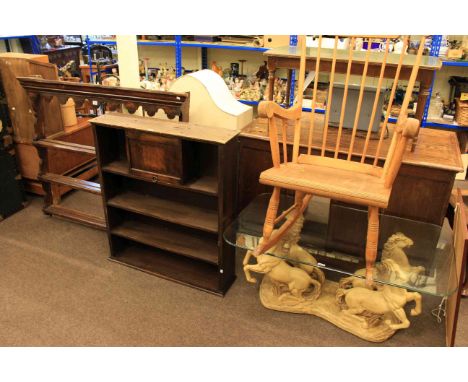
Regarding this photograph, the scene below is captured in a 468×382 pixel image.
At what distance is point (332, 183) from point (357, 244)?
1.70ft

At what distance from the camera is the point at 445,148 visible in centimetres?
207

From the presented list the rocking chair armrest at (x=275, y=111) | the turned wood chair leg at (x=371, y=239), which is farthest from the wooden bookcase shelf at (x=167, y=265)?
the rocking chair armrest at (x=275, y=111)

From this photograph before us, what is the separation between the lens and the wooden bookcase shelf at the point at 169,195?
2.03 meters

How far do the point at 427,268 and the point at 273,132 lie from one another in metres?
0.93

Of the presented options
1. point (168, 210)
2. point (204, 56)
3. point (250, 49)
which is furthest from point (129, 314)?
point (204, 56)

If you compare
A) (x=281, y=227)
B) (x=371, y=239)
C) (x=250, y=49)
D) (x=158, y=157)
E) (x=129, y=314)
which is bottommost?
(x=129, y=314)

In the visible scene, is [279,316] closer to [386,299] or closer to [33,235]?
[386,299]

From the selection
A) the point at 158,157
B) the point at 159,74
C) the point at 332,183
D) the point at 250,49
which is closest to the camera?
the point at 332,183

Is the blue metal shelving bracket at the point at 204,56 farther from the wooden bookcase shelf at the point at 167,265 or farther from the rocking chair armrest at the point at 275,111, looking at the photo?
the rocking chair armrest at the point at 275,111

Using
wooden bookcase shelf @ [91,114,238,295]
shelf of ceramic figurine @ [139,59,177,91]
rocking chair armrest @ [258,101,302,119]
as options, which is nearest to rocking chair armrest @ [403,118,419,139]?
rocking chair armrest @ [258,101,302,119]

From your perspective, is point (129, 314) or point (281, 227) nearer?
Answer: point (281, 227)

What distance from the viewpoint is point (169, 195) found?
240 centimetres

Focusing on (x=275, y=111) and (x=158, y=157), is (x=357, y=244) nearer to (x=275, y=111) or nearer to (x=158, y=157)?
(x=275, y=111)

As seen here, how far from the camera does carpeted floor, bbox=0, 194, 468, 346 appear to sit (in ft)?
6.45
